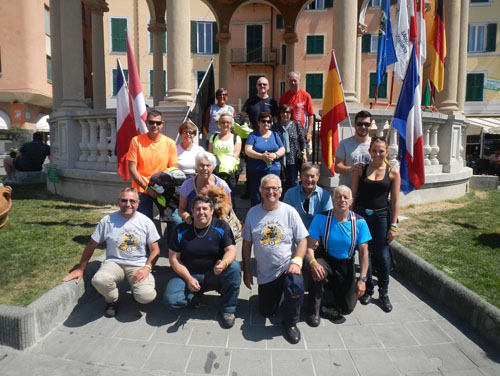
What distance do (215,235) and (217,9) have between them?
12222mm

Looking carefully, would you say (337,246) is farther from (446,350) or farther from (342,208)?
(446,350)

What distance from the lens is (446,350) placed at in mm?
3498

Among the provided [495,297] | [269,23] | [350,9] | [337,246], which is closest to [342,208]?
[337,246]

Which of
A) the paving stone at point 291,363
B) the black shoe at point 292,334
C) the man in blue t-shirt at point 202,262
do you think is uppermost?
the man in blue t-shirt at point 202,262

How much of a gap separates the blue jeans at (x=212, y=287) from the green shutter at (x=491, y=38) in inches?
1319

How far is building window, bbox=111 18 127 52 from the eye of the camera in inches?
1158

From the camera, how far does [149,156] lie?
16.7 feet

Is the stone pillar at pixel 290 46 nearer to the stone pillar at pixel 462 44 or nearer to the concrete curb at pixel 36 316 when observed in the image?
the stone pillar at pixel 462 44

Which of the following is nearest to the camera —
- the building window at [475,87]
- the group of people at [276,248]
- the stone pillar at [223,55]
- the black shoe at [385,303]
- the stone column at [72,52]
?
the group of people at [276,248]

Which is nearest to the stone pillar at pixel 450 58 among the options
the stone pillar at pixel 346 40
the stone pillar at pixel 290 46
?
the stone pillar at pixel 346 40

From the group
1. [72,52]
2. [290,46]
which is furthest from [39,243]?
[290,46]

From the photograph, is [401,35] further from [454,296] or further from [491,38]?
[491,38]

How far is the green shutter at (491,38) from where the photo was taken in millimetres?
29391

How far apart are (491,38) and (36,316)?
3525 centimetres
